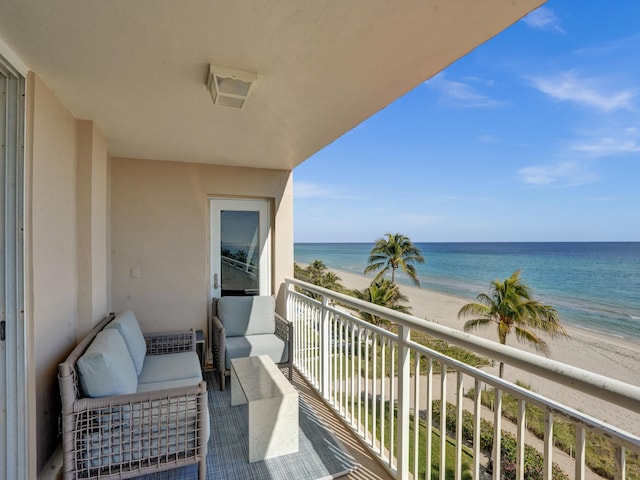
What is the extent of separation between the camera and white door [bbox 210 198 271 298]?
4.17 meters

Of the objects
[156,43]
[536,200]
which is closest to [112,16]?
[156,43]

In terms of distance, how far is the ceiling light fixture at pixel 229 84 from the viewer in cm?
182

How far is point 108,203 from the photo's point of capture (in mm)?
3596

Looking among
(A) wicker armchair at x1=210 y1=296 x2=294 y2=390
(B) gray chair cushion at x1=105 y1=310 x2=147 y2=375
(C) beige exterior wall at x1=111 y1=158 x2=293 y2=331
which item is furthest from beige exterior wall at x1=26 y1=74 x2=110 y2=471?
(A) wicker armchair at x1=210 y1=296 x2=294 y2=390

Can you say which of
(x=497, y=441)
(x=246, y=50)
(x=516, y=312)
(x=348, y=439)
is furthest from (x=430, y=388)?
(x=516, y=312)

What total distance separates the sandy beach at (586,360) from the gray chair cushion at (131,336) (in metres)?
9.50

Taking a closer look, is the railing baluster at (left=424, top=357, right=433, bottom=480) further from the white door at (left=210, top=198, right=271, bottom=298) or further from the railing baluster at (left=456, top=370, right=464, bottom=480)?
the white door at (left=210, top=198, right=271, bottom=298)

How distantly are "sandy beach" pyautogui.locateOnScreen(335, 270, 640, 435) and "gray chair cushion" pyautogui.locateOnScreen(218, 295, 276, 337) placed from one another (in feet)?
26.9

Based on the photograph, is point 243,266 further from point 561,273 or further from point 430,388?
point 561,273

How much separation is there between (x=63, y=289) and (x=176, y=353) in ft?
4.03

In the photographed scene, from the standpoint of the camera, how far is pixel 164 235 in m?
3.86

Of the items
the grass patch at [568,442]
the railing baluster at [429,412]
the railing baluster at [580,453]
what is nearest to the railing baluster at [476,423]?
the railing baluster at [429,412]

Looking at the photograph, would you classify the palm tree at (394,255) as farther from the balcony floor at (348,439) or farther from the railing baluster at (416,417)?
the railing baluster at (416,417)

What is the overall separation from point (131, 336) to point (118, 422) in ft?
3.19
